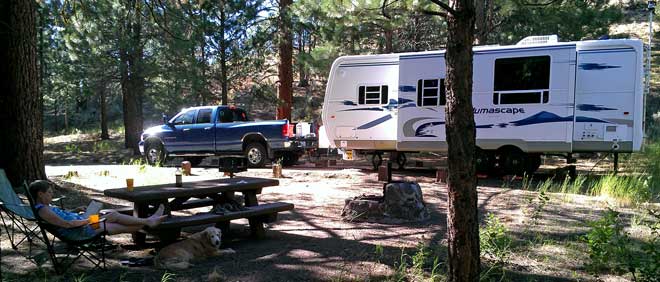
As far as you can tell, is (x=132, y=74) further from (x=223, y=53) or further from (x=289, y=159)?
(x=289, y=159)

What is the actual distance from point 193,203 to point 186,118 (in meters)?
9.01

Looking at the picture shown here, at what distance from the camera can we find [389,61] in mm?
12148

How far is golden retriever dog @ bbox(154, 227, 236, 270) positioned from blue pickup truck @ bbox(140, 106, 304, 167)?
27.3 feet

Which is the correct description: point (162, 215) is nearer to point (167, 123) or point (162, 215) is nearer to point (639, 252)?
point (639, 252)

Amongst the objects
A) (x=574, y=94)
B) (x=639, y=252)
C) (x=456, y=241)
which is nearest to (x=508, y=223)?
(x=639, y=252)

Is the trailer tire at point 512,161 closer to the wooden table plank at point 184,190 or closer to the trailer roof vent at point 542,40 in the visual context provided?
the trailer roof vent at point 542,40

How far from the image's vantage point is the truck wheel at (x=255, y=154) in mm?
13871

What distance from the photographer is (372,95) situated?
40.7 feet

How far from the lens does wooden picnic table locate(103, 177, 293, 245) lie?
5.21 meters

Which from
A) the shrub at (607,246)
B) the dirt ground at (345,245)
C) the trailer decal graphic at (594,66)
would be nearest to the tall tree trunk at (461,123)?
the dirt ground at (345,245)

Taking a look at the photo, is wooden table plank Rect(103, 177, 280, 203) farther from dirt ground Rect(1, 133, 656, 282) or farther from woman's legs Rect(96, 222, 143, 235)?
dirt ground Rect(1, 133, 656, 282)

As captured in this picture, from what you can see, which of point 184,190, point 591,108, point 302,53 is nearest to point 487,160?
point 591,108

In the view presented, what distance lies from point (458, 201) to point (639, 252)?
2655 mm

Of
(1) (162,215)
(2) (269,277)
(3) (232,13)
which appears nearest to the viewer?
(2) (269,277)
